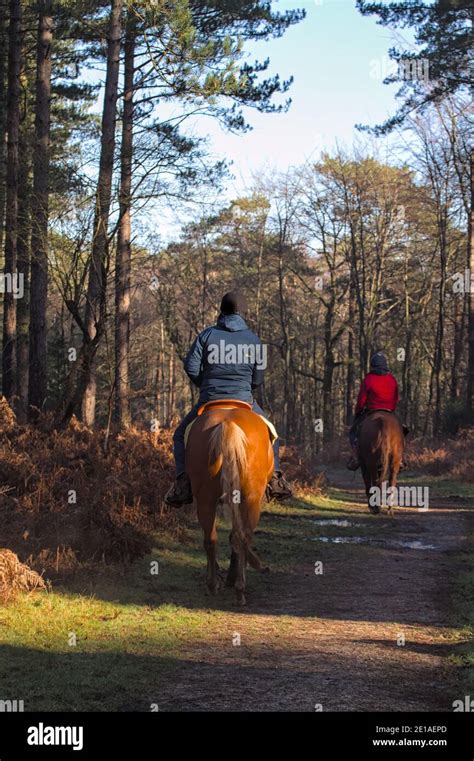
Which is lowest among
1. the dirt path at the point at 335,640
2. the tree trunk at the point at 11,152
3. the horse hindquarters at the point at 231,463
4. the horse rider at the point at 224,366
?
the dirt path at the point at 335,640

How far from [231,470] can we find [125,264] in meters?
9.96

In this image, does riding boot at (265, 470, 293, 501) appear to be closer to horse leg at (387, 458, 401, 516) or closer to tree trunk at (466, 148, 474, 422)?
horse leg at (387, 458, 401, 516)

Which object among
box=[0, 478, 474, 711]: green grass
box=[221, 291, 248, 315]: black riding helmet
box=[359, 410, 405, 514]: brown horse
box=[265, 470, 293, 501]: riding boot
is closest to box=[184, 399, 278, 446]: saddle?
box=[265, 470, 293, 501]: riding boot

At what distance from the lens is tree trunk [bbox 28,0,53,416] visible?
50.6ft

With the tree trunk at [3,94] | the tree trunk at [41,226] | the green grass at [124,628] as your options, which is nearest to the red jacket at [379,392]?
the green grass at [124,628]

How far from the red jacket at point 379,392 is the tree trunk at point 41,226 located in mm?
6130

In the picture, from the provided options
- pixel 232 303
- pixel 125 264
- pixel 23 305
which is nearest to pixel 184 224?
pixel 23 305

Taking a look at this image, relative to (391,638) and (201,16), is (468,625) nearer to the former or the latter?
(391,638)

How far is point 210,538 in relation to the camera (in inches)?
324

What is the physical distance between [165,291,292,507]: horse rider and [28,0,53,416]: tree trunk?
6828 mm

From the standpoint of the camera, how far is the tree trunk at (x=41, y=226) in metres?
15.4

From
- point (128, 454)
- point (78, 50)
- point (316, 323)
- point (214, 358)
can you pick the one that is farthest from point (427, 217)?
point (214, 358)

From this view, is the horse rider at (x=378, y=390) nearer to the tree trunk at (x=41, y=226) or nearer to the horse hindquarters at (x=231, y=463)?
the tree trunk at (x=41, y=226)

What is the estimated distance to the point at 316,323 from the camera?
2088 inches
